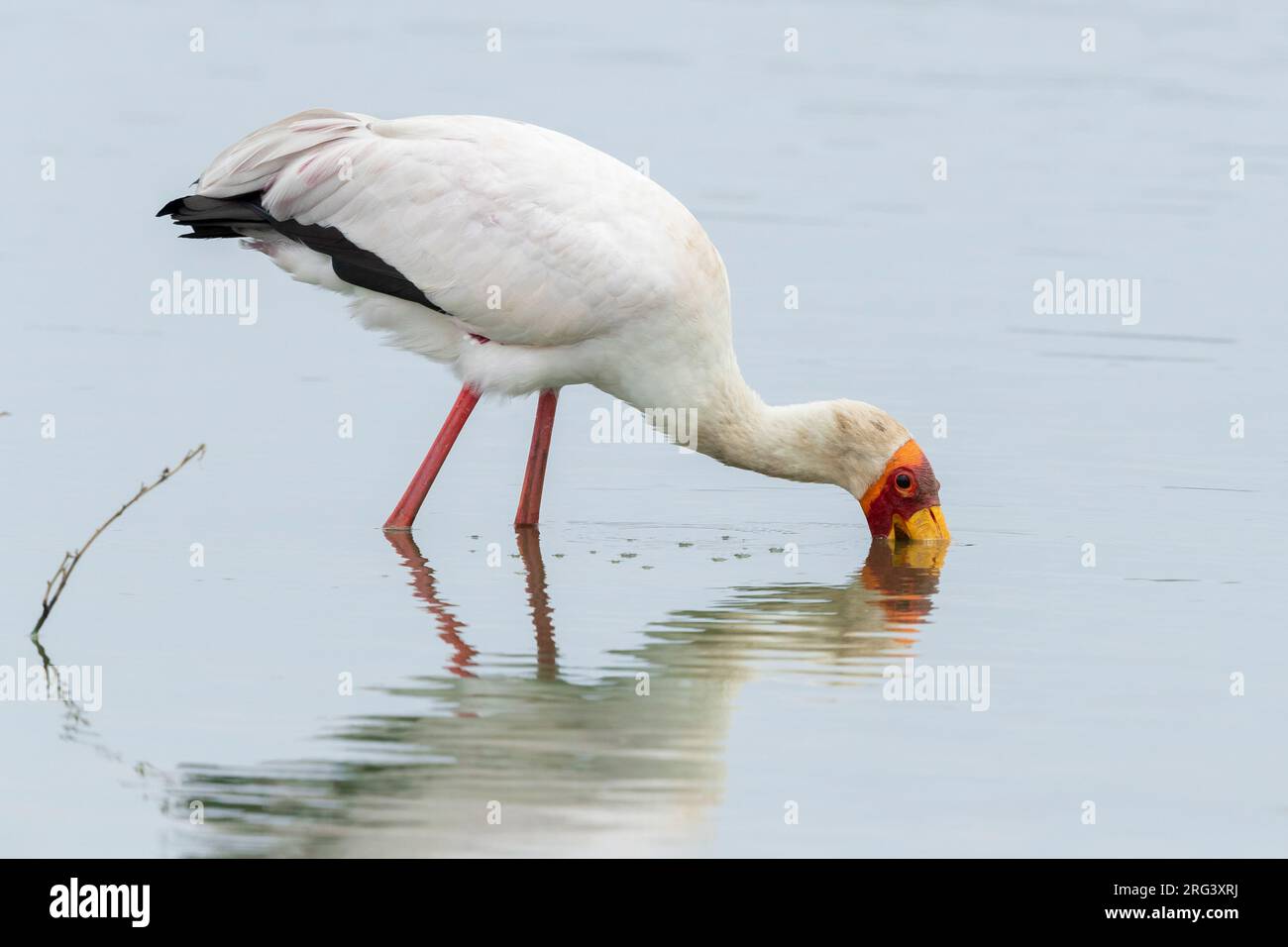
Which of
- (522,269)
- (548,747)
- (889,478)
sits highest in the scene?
(522,269)

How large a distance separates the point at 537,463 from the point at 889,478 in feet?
6.27

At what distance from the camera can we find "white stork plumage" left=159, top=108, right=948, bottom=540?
1212 centimetres

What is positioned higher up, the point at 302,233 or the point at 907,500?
the point at 302,233

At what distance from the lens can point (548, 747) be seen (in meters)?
9.32

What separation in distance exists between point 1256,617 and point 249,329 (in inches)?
326

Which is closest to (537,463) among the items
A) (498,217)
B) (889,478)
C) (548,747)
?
(498,217)

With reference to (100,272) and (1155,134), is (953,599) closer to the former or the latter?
(100,272)

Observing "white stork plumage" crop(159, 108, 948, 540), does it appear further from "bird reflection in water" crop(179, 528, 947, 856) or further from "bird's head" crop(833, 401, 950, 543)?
"bird reflection in water" crop(179, 528, 947, 856)

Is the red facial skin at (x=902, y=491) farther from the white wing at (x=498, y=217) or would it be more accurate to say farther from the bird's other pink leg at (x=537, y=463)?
the bird's other pink leg at (x=537, y=463)

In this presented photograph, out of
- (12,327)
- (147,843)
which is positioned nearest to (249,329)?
(12,327)

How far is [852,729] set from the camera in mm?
9844

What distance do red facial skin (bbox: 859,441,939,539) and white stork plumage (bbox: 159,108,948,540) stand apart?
0.04 feet

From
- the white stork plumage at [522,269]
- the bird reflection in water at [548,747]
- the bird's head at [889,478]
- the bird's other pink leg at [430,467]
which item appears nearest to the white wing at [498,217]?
the white stork plumage at [522,269]

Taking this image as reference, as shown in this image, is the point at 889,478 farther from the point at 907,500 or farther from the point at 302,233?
the point at 302,233
